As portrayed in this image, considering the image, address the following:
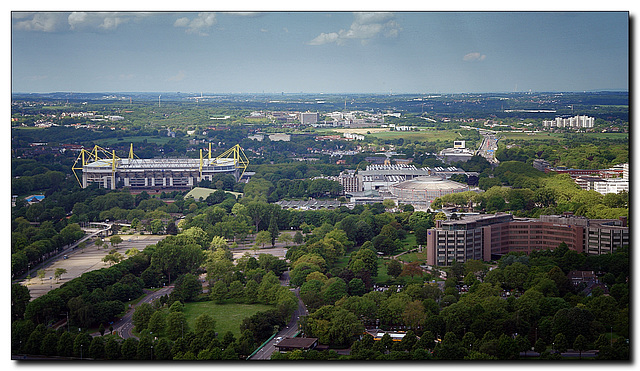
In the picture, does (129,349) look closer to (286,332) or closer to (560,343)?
(286,332)

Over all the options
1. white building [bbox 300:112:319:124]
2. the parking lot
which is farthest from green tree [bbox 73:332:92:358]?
Answer: white building [bbox 300:112:319:124]

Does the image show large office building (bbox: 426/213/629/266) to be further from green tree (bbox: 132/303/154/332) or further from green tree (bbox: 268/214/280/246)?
green tree (bbox: 132/303/154/332)

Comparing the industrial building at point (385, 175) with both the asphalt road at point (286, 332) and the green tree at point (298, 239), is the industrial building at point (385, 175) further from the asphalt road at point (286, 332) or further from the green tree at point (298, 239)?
the asphalt road at point (286, 332)

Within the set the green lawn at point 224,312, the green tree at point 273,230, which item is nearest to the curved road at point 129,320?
the green lawn at point 224,312

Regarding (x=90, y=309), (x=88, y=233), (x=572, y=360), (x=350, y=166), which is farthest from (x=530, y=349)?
(x=350, y=166)

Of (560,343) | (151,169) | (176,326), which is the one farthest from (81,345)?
(151,169)

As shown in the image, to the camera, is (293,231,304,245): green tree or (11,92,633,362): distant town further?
(293,231,304,245): green tree
